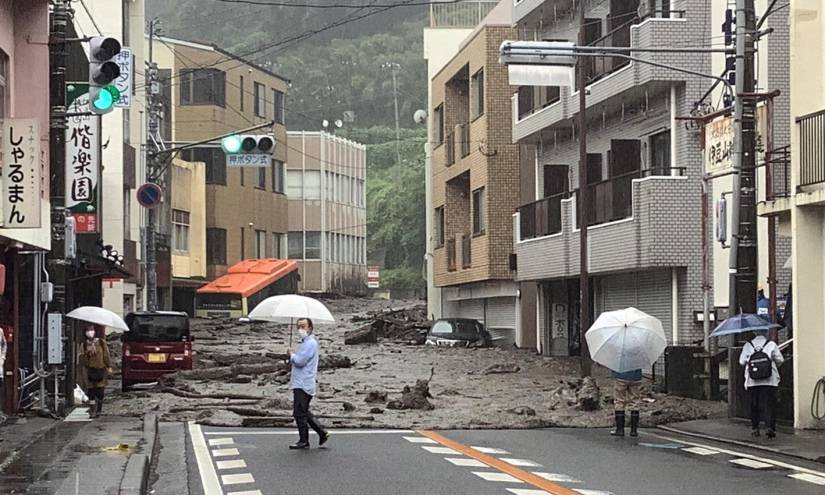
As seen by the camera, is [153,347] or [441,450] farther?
[153,347]

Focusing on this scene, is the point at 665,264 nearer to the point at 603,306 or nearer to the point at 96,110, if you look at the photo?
the point at 603,306

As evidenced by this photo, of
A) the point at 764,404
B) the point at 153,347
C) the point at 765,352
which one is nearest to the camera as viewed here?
the point at 765,352

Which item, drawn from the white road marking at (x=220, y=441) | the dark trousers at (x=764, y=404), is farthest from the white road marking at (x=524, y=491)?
the dark trousers at (x=764, y=404)

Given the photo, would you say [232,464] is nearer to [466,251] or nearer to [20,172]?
[20,172]

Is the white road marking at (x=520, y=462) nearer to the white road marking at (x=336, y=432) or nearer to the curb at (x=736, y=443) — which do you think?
the curb at (x=736, y=443)

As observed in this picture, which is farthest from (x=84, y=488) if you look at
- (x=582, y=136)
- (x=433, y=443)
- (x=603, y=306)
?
(x=603, y=306)

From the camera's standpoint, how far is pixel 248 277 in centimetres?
6406

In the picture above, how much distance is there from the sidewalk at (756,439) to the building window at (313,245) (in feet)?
217

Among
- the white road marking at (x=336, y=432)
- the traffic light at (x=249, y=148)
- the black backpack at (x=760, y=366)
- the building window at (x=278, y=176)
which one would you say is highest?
the building window at (x=278, y=176)

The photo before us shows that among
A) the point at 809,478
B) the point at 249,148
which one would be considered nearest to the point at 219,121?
the point at 249,148

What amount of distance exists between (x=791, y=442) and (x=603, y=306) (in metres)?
19.0

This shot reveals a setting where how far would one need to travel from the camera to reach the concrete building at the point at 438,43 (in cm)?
5753

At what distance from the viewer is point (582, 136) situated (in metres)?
32.1

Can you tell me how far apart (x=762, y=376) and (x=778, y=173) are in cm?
1036
